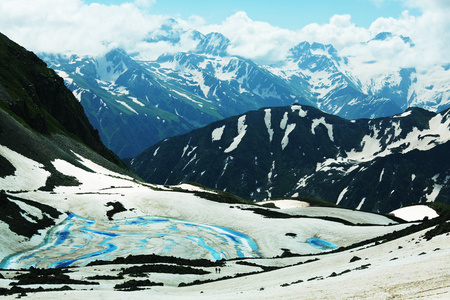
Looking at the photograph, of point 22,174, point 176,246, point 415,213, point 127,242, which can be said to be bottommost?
point 176,246

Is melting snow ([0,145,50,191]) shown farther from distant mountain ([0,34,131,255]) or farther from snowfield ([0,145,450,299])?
snowfield ([0,145,450,299])

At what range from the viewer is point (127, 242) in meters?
65.8

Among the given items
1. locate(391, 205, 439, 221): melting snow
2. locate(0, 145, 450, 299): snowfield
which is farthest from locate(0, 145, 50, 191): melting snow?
locate(391, 205, 439, 221): melting snow

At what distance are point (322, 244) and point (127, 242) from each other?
33.9 meters

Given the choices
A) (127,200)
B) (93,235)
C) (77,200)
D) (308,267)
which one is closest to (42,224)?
(93,235)

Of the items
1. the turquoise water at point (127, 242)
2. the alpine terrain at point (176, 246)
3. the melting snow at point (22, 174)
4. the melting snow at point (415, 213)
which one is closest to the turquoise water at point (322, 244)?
the alpine terrain at point (176, 246)

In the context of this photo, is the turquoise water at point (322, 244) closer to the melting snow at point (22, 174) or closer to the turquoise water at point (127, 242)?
the turquoise water at point (127, 242)

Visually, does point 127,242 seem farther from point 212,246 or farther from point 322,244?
point 322,244

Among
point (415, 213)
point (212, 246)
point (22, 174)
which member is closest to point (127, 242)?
point (212, 246)

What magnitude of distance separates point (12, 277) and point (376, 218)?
4482 inches

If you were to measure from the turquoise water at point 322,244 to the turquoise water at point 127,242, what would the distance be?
1055cm

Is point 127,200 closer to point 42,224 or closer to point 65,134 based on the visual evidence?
point 42,224

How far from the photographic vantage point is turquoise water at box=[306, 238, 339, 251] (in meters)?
71.8

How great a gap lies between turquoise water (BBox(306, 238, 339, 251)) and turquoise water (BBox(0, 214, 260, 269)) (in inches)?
415
